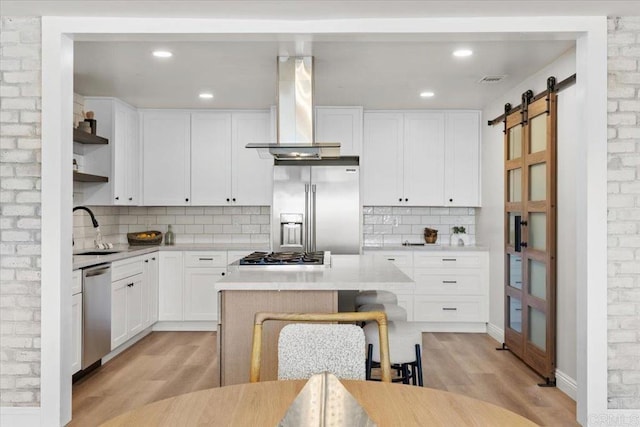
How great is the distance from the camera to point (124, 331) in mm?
4758

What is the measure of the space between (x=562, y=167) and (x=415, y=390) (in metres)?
2.87

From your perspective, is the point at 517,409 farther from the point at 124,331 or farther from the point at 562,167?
the point at 124,331

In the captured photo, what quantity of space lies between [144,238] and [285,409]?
15.9 ft

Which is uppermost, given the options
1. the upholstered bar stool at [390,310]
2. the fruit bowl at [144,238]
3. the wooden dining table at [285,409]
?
the fruit bowl at [144,238]

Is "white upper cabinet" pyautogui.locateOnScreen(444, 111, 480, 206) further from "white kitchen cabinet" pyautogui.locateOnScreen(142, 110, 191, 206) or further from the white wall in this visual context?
"white kitchen cabinet" pyautogui.locateOnScreen(142, 110, 191, 206)

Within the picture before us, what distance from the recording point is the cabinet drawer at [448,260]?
225 inches

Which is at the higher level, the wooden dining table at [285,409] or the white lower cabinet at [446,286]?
the wooden dining table at [285,409]

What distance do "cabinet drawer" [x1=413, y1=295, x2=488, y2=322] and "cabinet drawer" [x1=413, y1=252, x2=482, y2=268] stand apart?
0.35 metres

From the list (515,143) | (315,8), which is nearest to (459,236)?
(515,143)

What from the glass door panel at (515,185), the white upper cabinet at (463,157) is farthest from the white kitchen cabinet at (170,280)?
the glass door panel at (515,185)

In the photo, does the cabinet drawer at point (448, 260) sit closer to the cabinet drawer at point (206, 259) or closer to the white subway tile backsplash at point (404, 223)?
the white subway tile backsplash at point (404, 223)

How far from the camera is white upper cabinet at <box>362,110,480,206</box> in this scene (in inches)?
237

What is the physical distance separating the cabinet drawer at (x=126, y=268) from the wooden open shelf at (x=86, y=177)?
32.7 inches

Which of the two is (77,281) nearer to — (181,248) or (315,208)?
(181,248)
